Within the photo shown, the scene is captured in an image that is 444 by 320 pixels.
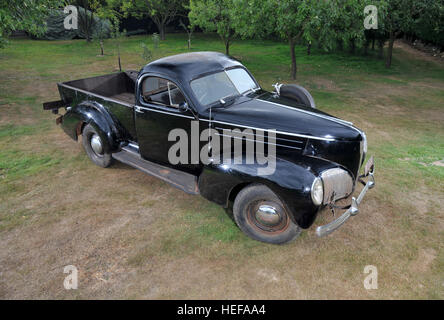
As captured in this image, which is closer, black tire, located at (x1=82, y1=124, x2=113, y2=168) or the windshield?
the windshield

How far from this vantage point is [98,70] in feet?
45.8

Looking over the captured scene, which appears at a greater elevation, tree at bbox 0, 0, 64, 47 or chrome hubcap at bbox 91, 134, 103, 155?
tree at bbox 0, 0, 64, 47

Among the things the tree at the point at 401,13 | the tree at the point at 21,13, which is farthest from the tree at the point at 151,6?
the tree at the point at 21,13

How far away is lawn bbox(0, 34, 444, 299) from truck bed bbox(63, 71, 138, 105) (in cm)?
127

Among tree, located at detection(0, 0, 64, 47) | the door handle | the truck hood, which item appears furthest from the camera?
tree, located at detection(0, 0, 64, 47)

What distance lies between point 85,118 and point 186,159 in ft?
6.97

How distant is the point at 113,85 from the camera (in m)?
6.54

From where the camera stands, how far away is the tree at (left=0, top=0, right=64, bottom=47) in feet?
22.7

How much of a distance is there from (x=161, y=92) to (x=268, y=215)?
251 cm

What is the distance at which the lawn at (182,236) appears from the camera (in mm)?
3207

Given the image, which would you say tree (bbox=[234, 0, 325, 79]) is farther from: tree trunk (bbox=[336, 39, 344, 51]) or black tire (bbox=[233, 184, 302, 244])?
black tire (bbox=[233, 184, 302, 244])

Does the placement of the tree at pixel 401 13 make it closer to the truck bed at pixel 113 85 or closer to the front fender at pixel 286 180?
the truck bed at pixel 113 85

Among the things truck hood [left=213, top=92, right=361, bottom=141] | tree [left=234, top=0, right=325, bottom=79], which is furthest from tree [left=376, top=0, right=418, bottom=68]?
truck hood [left=213, top=92, right=361, bottom=141]

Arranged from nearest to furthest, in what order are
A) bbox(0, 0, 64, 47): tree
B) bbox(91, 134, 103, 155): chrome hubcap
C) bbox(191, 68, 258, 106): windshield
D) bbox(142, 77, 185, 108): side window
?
bbox(191, 68, 258, 106): windshield
bbox(142, 77, 185, 108): side window
bbox(91, 134, 103, 155): chrome hubcap
bbox(0, 0, 64, 47): tree
